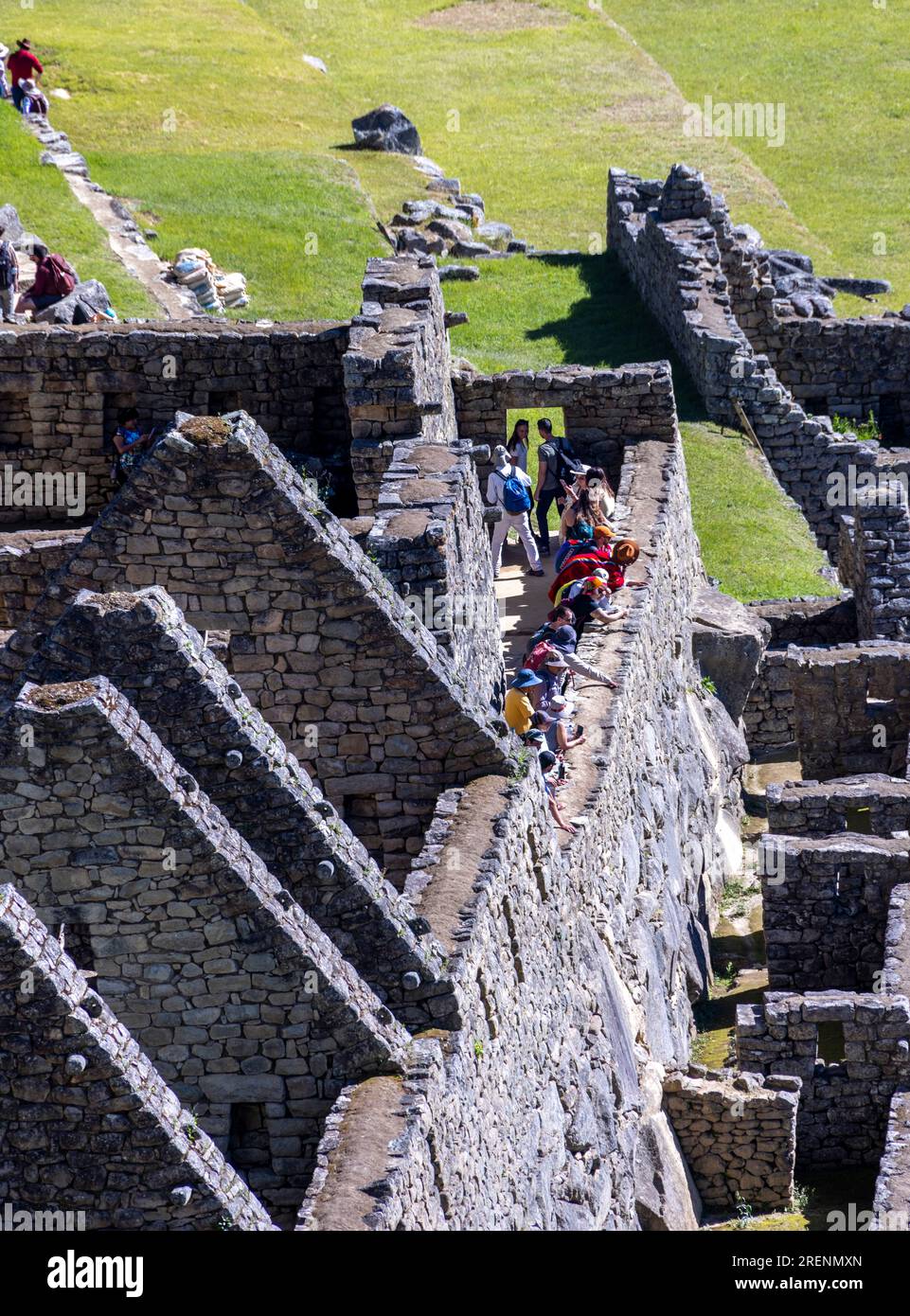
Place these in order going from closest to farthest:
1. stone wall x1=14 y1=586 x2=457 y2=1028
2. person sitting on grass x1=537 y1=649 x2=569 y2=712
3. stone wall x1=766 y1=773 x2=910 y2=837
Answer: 1. stone wall x1=14 y1=586 x2=457 y2=1028
2. person sitting on grass x1=537 y1=649 x2=569 y2=712
3. stone wall x1=766 y1=773 x2=910 y2=837

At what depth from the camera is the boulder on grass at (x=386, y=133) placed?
55750 millimetres

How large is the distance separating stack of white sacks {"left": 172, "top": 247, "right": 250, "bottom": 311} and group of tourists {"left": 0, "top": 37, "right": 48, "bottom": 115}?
895cm

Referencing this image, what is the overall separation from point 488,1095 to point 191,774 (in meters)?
3.00

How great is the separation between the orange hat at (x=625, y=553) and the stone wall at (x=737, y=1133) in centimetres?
601

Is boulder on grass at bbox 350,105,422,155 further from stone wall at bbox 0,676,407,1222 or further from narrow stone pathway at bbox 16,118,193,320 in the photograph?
stone wall at bbox 0,676,407,1222

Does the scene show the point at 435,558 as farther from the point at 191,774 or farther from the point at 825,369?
the point at 825,369

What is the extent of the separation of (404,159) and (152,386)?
28378 mm

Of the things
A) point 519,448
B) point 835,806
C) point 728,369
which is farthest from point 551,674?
point 728,369

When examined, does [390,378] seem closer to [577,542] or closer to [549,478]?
[577,542]

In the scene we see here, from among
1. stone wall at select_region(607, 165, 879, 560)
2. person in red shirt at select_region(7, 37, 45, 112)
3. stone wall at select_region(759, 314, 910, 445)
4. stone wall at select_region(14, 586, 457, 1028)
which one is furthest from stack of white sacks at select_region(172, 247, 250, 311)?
stone wall at select_region(14, 586, 457, 1028)

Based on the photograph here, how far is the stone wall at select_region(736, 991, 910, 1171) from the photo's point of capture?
82.2 ft

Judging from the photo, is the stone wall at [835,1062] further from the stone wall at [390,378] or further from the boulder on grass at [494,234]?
the boulder on grass at [494,234]

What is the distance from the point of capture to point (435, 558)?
22.2m

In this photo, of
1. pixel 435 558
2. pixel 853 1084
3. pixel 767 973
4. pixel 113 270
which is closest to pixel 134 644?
pixel 435 558
